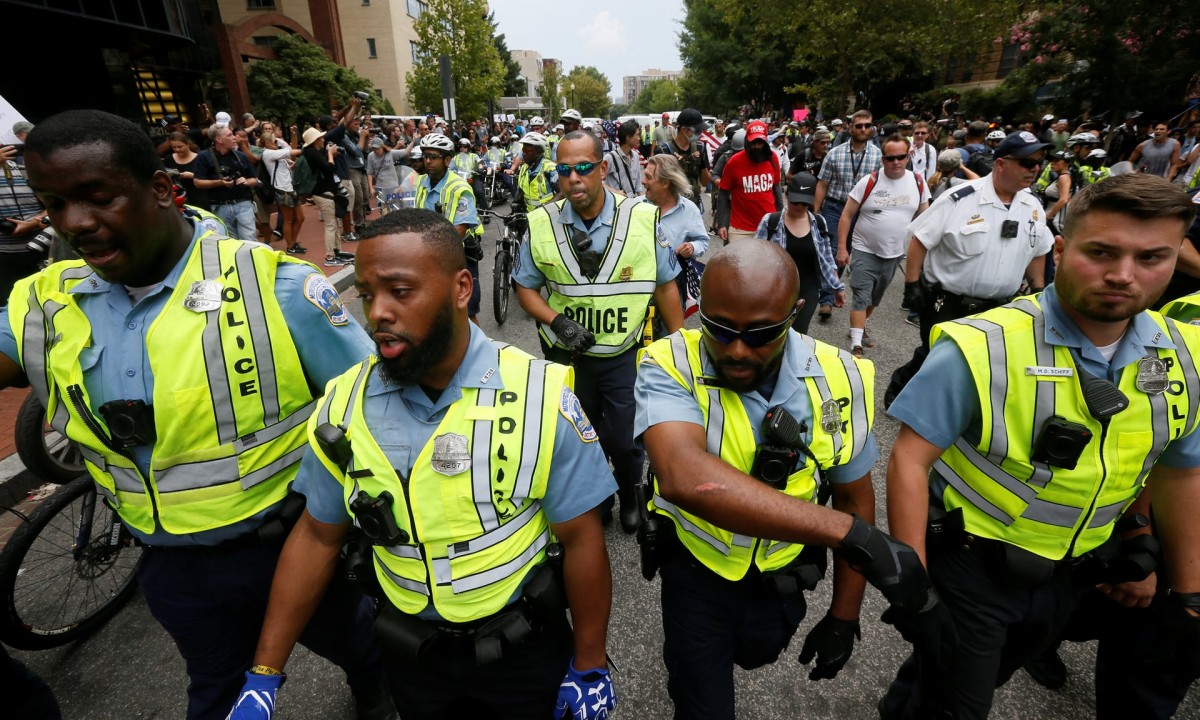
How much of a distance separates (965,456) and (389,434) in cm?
174

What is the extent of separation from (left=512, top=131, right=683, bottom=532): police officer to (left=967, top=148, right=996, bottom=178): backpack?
24.2 feet

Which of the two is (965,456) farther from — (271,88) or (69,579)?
(271,88)

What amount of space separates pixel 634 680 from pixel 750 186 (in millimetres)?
5360

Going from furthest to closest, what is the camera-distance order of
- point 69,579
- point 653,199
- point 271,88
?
point 271,88, point 653,199, point 69,579

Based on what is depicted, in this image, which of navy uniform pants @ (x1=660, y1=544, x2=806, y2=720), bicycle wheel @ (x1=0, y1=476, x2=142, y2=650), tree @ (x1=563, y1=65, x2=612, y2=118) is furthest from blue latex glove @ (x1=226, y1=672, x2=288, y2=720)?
tree @ (x1=563, y1=65, x2=612, y2=118)

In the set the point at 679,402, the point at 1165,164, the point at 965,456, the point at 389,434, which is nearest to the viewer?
the point at 389,434

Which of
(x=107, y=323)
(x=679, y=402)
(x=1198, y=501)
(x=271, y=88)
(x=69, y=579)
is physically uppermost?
(x=271, y=88)

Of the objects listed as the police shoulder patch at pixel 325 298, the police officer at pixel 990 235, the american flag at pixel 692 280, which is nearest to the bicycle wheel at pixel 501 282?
the american flag at pixel 692 280

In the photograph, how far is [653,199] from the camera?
15.6 feet

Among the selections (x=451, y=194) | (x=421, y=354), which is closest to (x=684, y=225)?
(x=451, y=194)

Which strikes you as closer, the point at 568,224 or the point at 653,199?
the point at 568,224

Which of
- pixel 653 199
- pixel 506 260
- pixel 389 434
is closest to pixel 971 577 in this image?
pixel 389 434

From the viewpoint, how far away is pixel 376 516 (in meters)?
1.50

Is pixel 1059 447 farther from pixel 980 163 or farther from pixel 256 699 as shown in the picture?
pixel 980 163
